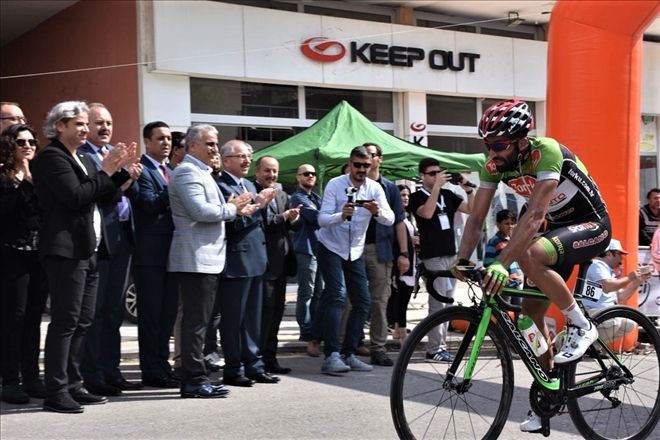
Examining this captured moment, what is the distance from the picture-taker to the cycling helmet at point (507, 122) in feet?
16.1

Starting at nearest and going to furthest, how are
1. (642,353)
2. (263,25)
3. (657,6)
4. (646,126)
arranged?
(642,353)
(657,6)
(263,25)
(646,126)

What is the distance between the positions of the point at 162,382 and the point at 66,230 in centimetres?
181

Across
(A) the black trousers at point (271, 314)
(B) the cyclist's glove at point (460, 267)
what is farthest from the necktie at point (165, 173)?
(B) the cyclist's glove at point (460, 267)

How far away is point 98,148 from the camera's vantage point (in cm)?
721

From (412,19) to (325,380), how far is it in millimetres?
13526

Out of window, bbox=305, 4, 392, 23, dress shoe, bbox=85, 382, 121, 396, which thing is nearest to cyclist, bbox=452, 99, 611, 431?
dress shoe, bbox=85, 382, 121, 396

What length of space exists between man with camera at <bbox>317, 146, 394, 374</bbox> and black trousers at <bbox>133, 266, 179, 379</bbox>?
1363mm

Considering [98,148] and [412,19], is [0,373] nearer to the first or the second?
[98,148]

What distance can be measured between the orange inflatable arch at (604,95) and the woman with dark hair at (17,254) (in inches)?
216

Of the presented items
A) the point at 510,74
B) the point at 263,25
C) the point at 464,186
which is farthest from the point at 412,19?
the point at 464,186

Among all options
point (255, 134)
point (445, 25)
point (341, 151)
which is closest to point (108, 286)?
point (341, 151)

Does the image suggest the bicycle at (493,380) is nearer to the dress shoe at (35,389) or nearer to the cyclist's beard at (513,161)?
the cyclist's beard at (513,161)

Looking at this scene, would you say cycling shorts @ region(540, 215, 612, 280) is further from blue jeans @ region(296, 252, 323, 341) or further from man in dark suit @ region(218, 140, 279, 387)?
blue jeans @ region(296, 252, 323, 341)

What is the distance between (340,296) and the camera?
313 inches
